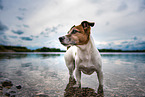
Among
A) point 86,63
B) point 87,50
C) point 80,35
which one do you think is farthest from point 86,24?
point 86,63

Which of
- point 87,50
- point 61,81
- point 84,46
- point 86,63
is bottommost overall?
point 61,81

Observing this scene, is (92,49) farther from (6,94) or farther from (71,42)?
(6,94)

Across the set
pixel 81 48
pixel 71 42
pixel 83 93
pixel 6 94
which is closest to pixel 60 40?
pixel 71 42

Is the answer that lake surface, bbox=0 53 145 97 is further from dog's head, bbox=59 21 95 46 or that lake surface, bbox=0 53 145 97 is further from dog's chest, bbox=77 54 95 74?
dog's head, bbox=59 21 95 46

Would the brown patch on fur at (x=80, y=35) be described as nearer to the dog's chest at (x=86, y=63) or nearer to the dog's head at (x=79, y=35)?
the dog's head at (x=79, y=35)

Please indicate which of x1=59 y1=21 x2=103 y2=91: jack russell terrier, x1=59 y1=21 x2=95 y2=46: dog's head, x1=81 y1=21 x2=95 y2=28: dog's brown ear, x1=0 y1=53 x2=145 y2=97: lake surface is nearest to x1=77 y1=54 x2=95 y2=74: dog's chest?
x1=59 y1=21 x2=103 y2=91: jack russell terrier

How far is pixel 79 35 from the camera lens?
2814 millimetres

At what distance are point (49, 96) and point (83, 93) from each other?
1.15 meters

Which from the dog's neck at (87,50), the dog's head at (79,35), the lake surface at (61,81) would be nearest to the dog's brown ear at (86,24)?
the dog's head at (79,35)

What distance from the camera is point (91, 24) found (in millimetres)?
2801

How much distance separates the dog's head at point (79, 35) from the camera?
2820 mm

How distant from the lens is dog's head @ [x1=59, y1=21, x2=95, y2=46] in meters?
2.82

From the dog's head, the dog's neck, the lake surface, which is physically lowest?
the lake surface

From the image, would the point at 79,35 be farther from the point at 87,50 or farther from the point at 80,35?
the point at 87,50
